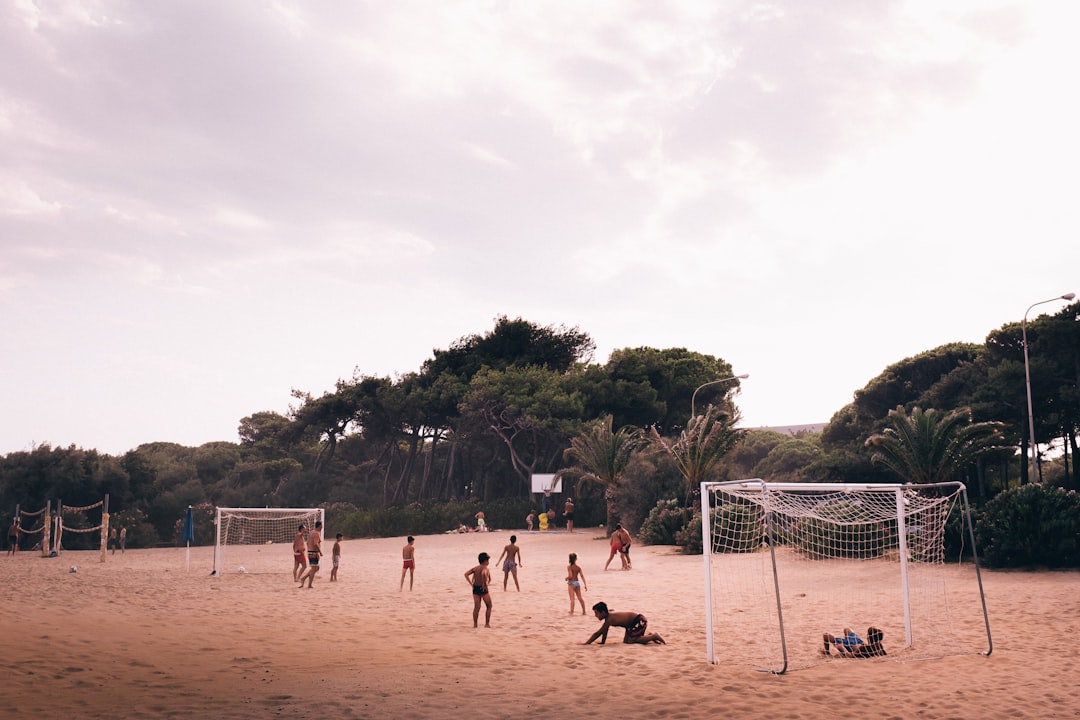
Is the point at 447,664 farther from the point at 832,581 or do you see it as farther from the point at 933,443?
the point at 933,443

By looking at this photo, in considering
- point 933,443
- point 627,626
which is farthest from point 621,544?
point 627,626

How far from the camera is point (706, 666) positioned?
11.7 meters

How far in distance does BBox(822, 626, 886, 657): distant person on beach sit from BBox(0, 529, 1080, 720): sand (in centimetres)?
29

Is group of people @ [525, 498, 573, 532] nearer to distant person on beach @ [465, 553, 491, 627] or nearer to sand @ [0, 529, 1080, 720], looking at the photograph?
sand @ [0, 529, 1080, 720]

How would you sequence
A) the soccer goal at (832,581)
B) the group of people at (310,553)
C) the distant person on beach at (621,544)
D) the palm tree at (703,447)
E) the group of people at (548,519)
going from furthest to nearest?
the group of people at (548,519) → the palm tree at (703,447) → the distant person on beach at (621,544) → the group of people at (310,553) → the soccer goal at (832,581)

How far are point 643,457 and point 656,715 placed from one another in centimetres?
2755

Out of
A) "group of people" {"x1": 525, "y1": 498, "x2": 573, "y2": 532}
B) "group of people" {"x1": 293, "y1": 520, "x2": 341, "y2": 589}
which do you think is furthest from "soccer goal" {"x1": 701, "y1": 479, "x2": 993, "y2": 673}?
"group of people" {"x1": 525, "y1": 498, "x2": 573, "y2": 532}

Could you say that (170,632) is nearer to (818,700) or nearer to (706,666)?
(706,666)

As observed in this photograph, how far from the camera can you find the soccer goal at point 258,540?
91.5ft

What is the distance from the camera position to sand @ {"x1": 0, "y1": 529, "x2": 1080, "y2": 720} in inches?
368

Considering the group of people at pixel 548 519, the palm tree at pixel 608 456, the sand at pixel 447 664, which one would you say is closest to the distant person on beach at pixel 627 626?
the sand at pixel 447 664

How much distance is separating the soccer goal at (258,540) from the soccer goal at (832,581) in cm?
1291

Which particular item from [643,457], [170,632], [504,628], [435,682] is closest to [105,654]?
[170,632]

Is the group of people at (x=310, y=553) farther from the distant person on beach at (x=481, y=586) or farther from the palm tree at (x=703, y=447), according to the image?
the palm tree at (x=703, y=447)
